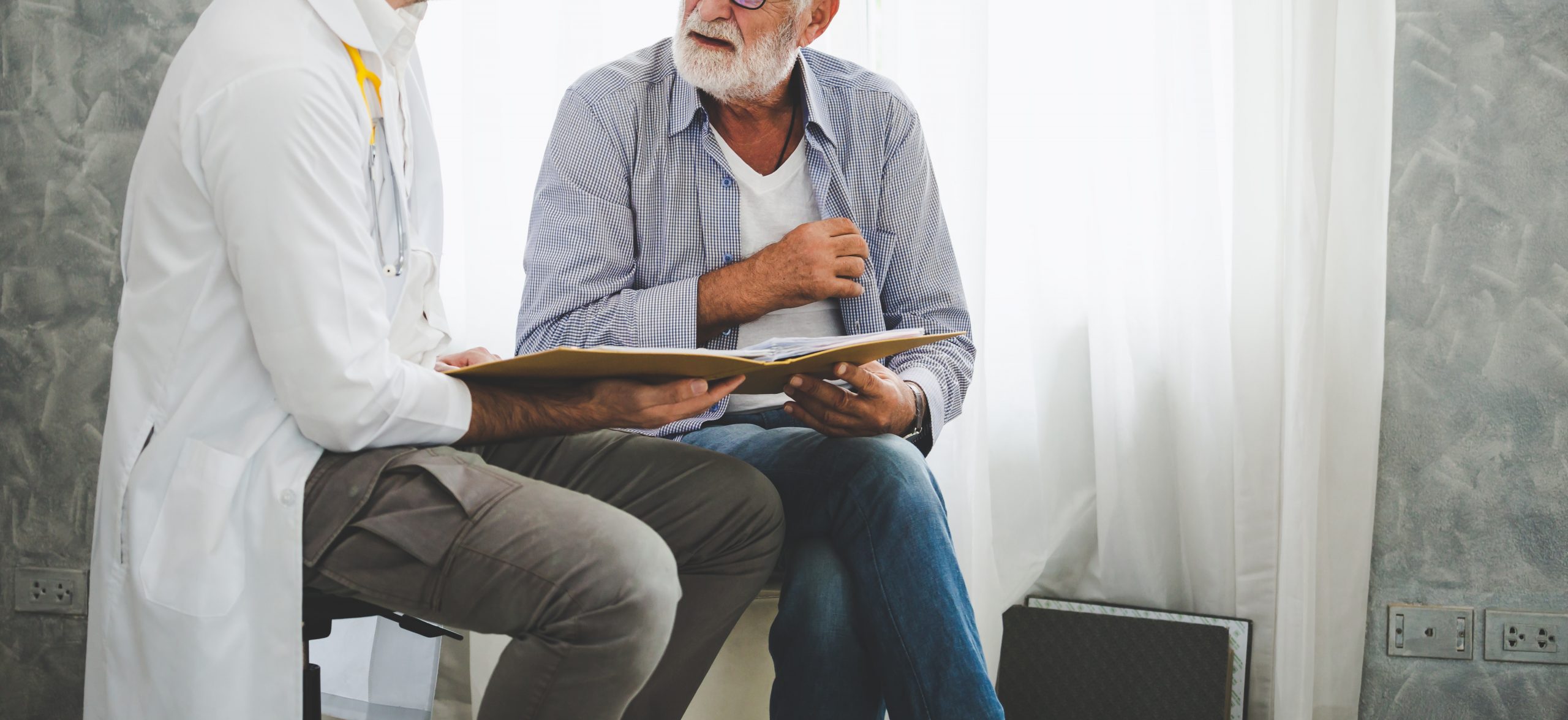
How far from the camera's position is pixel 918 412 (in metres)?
1.53

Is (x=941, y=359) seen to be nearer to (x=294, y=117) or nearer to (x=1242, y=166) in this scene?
(x=1242, y=166)

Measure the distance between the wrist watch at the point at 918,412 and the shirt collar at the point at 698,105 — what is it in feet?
1.35

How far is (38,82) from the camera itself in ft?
7.28

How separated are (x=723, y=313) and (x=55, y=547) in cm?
164

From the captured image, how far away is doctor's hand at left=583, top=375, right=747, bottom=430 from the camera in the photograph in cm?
117

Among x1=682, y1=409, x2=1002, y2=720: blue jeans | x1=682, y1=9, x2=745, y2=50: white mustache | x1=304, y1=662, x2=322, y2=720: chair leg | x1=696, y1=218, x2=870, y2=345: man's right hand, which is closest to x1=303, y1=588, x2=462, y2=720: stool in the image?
x1=304, y1=662, x2=322, y2=720: chair leg

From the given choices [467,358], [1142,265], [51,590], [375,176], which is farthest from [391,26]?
[51,590]

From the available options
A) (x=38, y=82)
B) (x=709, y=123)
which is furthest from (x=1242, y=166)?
(x=38, y=82)

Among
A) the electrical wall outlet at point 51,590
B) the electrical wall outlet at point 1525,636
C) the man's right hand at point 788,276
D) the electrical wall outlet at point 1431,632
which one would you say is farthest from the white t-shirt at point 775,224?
→ the electrical wall outlet at point 51,590

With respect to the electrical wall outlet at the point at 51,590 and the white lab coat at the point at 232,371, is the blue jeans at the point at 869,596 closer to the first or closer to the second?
the white lab coat at the point at 232,371

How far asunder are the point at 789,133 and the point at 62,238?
1547 mm

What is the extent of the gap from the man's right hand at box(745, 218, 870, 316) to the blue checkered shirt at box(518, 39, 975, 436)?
106 mm

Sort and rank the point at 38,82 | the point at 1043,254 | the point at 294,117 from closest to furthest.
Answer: the point at 294,117
the point at 1043,254
the point at 38,82

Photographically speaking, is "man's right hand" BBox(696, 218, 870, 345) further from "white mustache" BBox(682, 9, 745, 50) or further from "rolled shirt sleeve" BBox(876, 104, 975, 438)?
"white mustache" BBox(682, 9, 745, 50)
